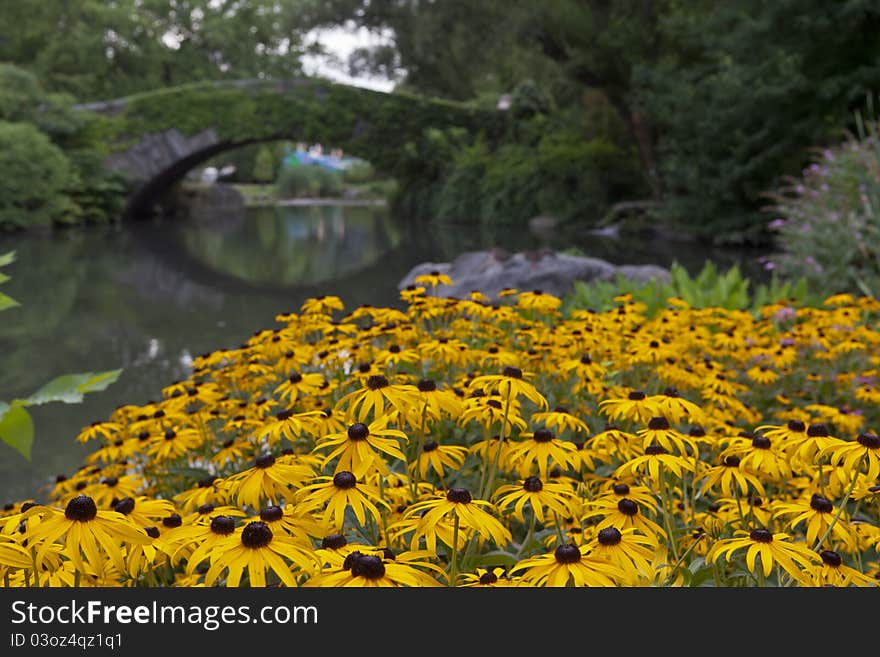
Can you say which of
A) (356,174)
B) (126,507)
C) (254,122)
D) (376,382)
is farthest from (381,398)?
(356,174)

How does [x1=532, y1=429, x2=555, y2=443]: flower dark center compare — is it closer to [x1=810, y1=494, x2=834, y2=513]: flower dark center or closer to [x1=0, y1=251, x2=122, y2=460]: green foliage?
[x1=810, y1=494, x2=834, y2=513]: flower dark center

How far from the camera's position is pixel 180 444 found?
2.43 m

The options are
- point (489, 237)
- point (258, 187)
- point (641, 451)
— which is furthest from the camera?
point (258, 187)

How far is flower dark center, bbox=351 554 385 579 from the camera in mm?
1038

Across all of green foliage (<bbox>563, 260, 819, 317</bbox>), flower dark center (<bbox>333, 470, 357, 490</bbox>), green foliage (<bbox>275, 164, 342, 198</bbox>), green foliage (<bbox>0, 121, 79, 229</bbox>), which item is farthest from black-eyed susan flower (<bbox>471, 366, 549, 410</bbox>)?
green foliage (<bbox>275, 164, 342, 198</bbox>)

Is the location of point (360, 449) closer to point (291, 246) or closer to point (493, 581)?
point (493, 581)

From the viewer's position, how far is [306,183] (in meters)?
46.8

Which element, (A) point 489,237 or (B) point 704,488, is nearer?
(B) point 704,488

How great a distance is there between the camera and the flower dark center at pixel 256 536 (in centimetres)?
112

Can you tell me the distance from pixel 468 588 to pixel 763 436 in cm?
86

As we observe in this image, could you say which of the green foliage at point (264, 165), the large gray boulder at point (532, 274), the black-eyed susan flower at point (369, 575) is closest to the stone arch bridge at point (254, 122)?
the large gray boulder at point (532, 274)

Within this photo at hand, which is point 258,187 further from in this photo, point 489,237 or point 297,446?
point 297,446

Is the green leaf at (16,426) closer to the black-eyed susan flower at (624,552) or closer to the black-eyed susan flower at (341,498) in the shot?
the black-eyed susan flower at (341,498)

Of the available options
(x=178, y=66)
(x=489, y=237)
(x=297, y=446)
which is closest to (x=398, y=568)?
(x=297, y=446)
